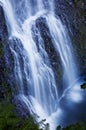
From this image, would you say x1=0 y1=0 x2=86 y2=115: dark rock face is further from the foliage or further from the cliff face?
the foliage

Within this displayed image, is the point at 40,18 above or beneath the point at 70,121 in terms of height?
above

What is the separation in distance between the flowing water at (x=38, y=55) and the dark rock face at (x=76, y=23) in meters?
0.40

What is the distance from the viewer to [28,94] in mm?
14180

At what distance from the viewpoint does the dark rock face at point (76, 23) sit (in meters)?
16.8

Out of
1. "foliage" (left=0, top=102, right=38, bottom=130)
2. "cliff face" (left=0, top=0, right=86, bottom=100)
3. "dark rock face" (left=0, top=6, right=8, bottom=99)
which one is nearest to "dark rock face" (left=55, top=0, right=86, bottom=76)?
"cliff face" (left=0, top=0, right=86, bottom=100)

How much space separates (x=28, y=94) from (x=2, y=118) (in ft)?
22.0

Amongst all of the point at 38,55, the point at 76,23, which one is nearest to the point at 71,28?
the point at 76,23

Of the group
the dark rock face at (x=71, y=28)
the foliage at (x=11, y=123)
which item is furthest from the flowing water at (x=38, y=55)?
the foliage at (x=11, y=123)

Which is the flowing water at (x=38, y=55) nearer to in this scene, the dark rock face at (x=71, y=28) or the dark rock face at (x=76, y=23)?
the dark rock face at (x=71, y=28)

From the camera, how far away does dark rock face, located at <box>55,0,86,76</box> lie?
16.8 meters

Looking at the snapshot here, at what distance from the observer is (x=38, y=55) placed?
1489cm

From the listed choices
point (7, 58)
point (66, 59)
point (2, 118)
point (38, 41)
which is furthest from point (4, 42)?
point (2, 118)

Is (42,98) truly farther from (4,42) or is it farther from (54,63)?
(4,42)

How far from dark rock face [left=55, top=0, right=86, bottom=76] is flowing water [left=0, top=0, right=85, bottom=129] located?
40 centimetres
